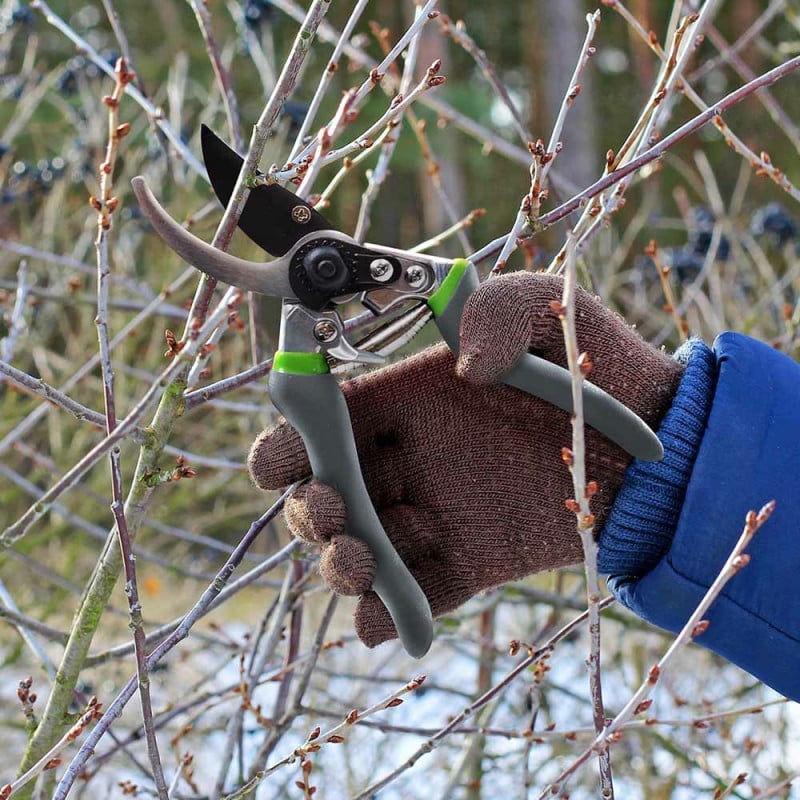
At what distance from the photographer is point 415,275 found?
4.01 feet

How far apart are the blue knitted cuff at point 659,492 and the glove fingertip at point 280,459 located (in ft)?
1.25

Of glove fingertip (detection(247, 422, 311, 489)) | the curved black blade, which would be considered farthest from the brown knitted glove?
the curved black blade

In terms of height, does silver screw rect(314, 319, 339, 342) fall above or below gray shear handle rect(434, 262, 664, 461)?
above

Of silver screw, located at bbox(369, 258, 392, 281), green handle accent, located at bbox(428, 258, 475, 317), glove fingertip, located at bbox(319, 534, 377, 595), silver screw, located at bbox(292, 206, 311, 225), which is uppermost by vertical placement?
silver screw, located at bbox(292, 206, 311, 225)

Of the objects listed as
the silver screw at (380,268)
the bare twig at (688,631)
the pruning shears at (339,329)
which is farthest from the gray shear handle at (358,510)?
the bare twig at (688,631)

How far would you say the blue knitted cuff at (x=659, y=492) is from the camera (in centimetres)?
127

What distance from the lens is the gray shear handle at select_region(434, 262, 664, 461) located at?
3.79ft

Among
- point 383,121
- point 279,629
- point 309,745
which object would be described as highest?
point 383,121

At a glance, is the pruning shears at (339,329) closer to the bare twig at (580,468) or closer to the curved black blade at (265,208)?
the curved black blade at (265,208)

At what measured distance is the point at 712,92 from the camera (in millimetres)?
15086

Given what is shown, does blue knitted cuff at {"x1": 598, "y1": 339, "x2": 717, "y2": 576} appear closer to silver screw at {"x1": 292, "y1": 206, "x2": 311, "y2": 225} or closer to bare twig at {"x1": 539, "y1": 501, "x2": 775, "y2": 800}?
bare twig at {"x1": 539, "y1": 501, "x2": 775, "y2": 800}

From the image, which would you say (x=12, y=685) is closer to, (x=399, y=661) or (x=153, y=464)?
(x=399, y=661)

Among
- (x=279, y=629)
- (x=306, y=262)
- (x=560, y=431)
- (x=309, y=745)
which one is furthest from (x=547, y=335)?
(x=279, y=629)

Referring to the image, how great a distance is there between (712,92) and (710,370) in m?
15.0
